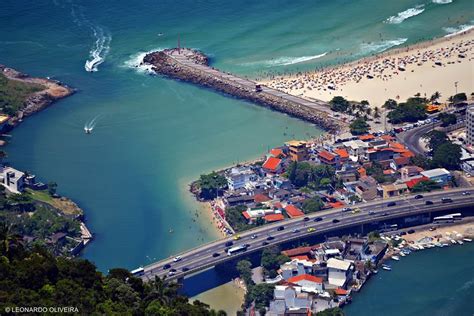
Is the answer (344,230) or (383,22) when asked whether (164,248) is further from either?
(383,22)

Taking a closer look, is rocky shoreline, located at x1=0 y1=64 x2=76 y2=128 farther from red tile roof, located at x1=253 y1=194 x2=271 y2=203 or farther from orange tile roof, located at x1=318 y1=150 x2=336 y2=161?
orange tile roof, located at x1=318 y1=150 x2=336 y2=161

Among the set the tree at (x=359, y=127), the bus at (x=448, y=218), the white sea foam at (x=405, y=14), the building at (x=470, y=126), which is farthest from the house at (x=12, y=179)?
the white sea foam at (x=405, y=14)

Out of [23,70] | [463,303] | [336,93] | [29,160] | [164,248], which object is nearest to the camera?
[463,303]

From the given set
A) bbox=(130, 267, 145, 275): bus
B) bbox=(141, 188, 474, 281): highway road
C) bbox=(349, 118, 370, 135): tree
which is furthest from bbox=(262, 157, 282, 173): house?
bbox=(130, 267, 145, 275): bus

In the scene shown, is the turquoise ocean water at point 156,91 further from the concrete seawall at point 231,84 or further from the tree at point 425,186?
the tree at point 425,186

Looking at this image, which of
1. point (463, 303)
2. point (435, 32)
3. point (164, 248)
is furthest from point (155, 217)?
point (435, 32)

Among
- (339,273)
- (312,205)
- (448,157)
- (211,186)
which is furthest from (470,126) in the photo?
(339,273)
